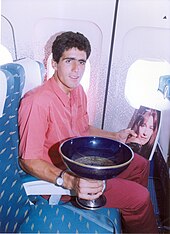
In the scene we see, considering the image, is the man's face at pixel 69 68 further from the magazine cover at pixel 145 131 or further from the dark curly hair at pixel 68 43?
the magazine cover at pixel 145 131

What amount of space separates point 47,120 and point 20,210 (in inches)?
15.2

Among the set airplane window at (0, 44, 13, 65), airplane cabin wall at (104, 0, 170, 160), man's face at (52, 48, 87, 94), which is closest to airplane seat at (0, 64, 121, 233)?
man's face at (52, 48, 87, 94)

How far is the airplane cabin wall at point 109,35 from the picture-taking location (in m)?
1.63

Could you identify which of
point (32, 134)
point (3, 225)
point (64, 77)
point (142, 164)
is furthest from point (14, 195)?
point (142, 164)

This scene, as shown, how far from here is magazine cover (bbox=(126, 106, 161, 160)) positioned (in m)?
1.64

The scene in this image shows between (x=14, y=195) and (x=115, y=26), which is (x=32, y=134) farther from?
(x=115, y=26)

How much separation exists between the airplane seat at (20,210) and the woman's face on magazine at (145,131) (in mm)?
424

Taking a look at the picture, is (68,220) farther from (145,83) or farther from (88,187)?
(145,83)

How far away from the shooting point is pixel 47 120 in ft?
4.39

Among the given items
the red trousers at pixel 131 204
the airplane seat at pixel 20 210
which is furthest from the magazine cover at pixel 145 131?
the airplane seat at pixel 20 210

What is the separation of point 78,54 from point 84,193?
60cm

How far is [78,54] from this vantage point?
1366 millimetres

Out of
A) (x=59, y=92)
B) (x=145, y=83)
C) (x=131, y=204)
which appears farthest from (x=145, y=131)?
(x=59, y=92)

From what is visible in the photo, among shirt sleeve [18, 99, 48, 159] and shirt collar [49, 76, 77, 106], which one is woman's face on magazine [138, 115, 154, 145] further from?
shirt sleeve [18, 99, 48, 159]
